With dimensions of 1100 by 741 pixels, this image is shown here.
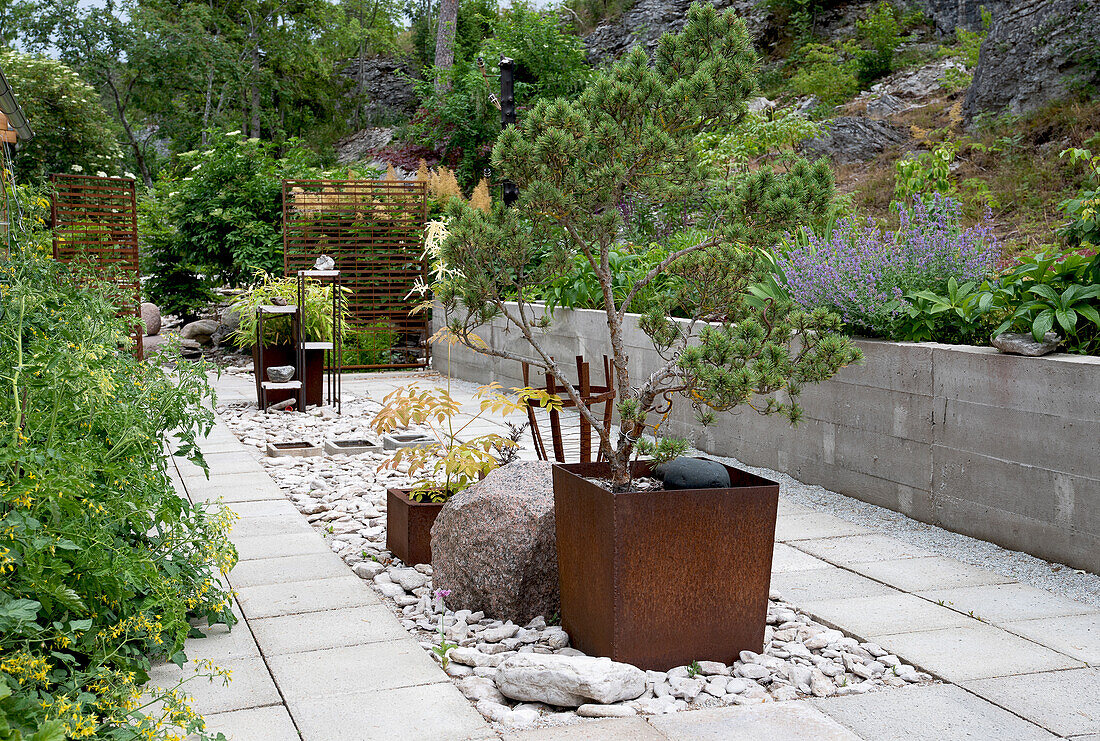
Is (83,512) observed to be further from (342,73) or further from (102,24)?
(342,73)

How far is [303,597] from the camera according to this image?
3.15m

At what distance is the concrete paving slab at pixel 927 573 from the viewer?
3.29 meters

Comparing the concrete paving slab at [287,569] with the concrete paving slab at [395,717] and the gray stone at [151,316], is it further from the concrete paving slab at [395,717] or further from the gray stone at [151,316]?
the gray stone at [151,316]

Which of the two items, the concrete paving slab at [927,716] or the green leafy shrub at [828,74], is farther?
the green leafy shrub at [828,74]

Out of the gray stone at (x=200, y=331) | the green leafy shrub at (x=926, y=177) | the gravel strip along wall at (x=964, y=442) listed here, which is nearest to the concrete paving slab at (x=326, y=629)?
the gravel strip along wall at (x=964, y=442)

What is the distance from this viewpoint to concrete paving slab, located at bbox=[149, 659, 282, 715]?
2.29 meters

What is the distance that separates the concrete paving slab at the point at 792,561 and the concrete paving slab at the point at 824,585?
0.04m

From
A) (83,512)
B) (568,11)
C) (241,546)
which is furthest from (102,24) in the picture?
(83,512)

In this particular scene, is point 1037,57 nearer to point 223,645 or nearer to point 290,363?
point 290,363

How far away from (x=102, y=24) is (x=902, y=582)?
915 inches

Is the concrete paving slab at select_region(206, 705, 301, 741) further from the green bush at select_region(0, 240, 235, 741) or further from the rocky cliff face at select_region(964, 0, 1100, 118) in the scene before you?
the rocky cliff face at select_region(964, 0, 1100, 118)

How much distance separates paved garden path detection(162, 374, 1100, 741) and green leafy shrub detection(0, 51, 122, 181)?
1649 centimetres

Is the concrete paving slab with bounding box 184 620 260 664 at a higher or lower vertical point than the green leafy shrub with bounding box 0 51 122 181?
lower

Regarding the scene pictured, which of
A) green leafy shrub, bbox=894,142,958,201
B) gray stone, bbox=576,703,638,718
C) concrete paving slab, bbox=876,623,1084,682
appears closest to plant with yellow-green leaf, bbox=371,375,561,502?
gray stone, bbox=576,703,638,718
